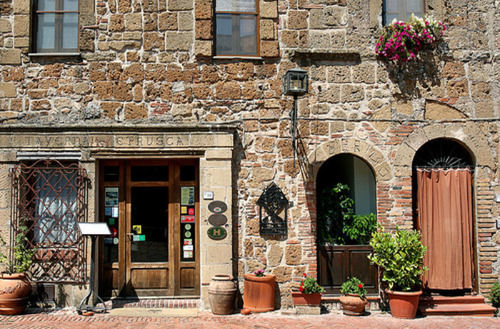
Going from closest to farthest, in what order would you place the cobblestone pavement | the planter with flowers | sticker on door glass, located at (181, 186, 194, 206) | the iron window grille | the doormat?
the cobblestone pavement < the doormat < the iron window grille < the planter with flowers < sticker on door glass, located at (181, 186, 194, 206)

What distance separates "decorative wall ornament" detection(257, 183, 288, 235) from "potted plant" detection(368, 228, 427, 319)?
56.5 inches

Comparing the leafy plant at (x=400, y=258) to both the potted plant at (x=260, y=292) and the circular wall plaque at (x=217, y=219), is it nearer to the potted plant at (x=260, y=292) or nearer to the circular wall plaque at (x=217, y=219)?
the potted plant at (x=260, y=292)

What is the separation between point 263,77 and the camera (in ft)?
27.3

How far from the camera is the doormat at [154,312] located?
25.2 ft

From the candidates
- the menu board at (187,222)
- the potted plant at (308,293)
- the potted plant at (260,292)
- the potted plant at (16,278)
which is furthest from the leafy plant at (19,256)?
the potted plant at (308,293)

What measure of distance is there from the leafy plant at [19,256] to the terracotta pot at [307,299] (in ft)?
13.2

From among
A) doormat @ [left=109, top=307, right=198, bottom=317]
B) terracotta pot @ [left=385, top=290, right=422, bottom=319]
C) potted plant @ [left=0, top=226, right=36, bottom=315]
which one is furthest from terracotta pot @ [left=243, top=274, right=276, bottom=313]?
potted plant @ [left=0, top=226, right=36, bottom=315]

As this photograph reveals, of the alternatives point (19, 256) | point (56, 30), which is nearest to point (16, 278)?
point (19, 256)

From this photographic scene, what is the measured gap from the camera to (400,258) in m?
7.66

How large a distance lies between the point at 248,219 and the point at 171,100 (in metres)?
2.22

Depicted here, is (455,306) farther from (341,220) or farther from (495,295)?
(341,220)

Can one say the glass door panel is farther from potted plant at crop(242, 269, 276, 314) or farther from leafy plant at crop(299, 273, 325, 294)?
leafy plant at crop(299, 273, 325, 294)

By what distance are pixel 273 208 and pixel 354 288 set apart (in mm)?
1715

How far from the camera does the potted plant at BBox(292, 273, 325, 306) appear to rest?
25.6ft
